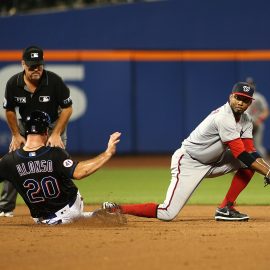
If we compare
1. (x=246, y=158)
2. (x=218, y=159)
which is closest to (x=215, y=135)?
(x=218, y=159)

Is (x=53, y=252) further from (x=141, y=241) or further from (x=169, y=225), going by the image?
(x=169, y=225)

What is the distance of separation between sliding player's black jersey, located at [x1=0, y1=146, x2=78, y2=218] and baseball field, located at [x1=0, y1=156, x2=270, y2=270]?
13.3 inches

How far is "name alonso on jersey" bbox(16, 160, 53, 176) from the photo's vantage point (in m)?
6.94

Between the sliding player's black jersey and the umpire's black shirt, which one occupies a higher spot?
the umpire's black shirt

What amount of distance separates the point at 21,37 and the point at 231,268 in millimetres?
12855

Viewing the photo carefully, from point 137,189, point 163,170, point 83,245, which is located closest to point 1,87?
point 163,170

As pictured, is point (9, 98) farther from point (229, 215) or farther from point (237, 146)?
point (229, 215)

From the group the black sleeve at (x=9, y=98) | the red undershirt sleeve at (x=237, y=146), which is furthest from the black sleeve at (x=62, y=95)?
the red undershirt sleeve at (x=237, y=146)

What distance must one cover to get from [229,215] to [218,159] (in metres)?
0.60

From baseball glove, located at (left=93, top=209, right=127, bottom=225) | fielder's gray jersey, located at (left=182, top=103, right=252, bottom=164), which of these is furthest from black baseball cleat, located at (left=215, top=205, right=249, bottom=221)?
baseball glove, located at (left=93, top=209, right=127, bottom=225)

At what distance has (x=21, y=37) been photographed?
17.3m

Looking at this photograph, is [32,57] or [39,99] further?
[39,99]

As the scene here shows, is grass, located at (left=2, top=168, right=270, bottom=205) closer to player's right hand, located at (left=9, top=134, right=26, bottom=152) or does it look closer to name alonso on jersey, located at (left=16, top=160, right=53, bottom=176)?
player's right hand, located at (left=9, top=134, right=26, bottom=152)

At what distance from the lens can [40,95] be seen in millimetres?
7898
